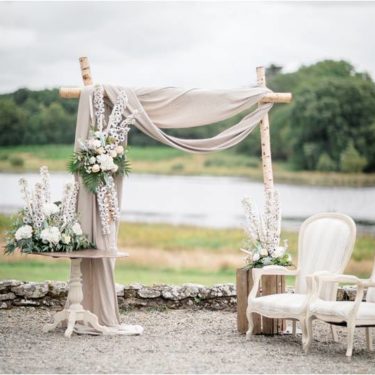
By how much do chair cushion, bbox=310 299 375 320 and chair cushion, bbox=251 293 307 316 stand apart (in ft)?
0.45

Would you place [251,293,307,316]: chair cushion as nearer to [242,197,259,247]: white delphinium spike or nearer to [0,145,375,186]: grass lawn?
[242,197,259,247]: white delphinium spike

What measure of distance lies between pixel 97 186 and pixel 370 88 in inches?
333

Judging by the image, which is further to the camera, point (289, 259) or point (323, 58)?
point (323, 58)

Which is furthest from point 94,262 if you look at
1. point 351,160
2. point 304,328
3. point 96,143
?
point 351,160

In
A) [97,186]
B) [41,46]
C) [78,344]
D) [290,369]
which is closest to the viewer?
[290,369]

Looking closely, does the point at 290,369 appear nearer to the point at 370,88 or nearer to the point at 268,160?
the point at 268,160

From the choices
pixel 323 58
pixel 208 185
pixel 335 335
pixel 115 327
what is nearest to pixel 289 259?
pixel 335 335

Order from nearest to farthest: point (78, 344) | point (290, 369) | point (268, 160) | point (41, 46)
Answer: point (290, 369)
point (78, 344)
point (268, 160)
point (41, 46)

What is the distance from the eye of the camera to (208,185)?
47.0ft

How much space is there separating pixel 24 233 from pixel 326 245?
2.53 metres

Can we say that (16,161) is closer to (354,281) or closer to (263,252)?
(263,252)

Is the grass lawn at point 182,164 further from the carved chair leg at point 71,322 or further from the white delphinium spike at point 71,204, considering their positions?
the carved chair leg at point 71,322

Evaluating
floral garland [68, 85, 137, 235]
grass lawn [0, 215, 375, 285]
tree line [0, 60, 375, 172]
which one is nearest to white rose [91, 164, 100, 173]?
floral garland [68, 85, 137, 235]

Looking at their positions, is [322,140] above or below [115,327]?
above
